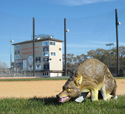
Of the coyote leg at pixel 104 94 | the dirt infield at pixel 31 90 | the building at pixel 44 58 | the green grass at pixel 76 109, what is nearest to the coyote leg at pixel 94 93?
the green grass at pixel 76 109

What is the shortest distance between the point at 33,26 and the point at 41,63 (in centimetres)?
1338

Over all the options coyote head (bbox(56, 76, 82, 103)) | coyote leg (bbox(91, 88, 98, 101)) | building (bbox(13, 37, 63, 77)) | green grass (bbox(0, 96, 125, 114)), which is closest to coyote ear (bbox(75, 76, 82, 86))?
coyote head (bbox(56, 76, 82, 103))

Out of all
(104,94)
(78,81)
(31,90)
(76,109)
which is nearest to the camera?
(76,109)

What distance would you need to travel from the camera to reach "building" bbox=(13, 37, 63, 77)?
41.4 meters

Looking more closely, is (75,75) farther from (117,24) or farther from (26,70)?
(26,70)

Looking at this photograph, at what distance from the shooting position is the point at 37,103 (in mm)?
5605

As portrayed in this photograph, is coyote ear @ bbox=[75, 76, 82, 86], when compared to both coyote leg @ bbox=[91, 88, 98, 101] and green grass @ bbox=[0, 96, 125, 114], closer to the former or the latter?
coyote leg @ bbox=[91, 88, 98, 101]

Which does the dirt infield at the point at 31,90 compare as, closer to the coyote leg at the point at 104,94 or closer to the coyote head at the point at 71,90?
the coyote leg at the point at 104,94

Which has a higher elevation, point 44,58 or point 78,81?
point 44,58

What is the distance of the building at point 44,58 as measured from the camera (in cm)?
4138

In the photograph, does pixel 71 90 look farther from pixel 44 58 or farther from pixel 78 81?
pixel 44 58

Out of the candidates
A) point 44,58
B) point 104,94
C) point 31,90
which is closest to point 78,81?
point 104,94

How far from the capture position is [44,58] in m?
42.3

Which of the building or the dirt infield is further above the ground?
the building
